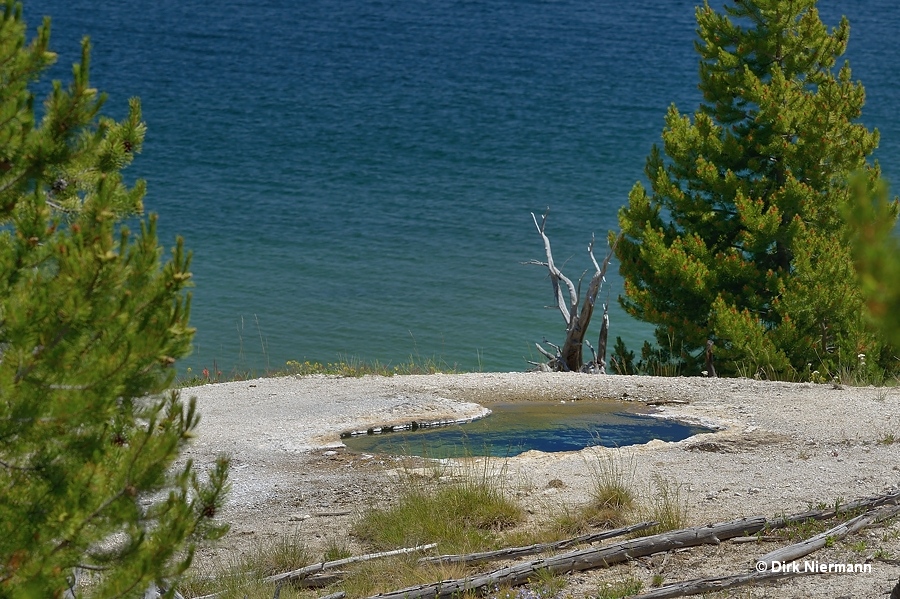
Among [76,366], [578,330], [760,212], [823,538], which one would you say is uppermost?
[760,212]

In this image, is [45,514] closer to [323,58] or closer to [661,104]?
[661,104]

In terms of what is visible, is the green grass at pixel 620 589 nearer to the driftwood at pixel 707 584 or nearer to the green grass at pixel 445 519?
the driftwood at pixel 707 584

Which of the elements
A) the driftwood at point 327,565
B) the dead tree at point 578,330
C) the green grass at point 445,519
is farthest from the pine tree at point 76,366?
the dead tree at point 578,330

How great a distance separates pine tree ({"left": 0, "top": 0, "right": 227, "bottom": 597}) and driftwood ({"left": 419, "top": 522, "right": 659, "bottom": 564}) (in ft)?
7.82

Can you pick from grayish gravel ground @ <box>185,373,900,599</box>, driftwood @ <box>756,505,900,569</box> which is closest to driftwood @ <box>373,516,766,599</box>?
grayish gravel ground @ <box>185,373,900,599</box>

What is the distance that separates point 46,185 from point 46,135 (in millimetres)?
242

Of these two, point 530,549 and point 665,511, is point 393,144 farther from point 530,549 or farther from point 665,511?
point 530,549

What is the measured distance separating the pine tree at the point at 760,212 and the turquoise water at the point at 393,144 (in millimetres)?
4945

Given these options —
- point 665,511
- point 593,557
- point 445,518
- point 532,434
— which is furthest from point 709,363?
point 593,557

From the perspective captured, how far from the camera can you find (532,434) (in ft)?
33.8

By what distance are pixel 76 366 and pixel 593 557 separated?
12.2 feet

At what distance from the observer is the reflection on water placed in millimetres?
9734

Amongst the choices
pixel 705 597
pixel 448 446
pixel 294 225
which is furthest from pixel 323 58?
pixel 705 597

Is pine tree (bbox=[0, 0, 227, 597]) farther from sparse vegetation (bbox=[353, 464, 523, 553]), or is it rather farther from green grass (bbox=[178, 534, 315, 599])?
sparse vegetation (bbox=[353, 464, 523, 553])
